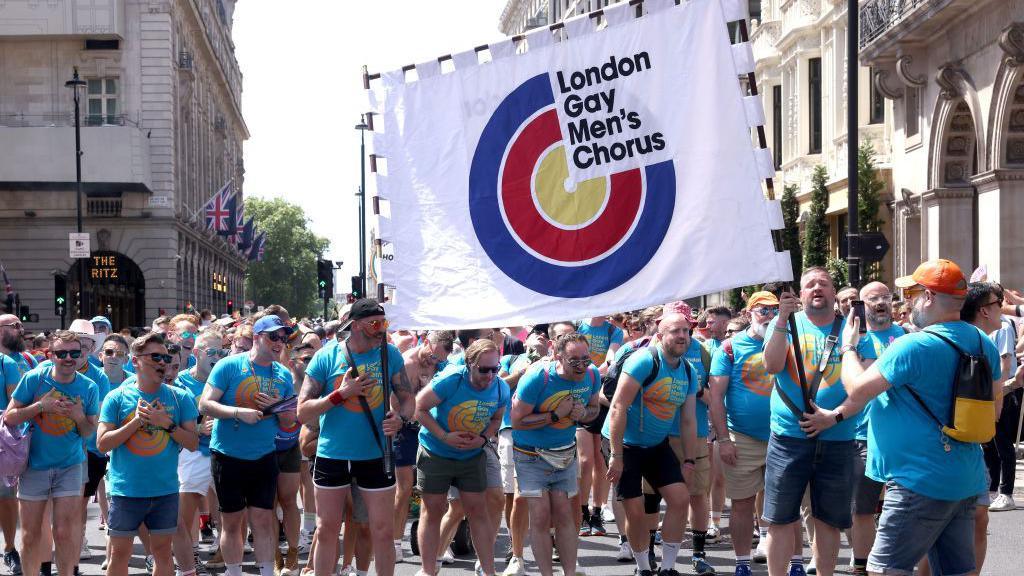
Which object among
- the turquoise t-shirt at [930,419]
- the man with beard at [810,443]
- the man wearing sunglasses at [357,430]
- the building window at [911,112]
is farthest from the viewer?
the building window at [911,112]

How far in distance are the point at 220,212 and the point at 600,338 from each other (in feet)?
131

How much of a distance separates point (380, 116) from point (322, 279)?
23.6 m

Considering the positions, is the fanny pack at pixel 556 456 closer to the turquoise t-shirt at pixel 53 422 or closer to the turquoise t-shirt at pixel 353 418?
the turquoise t-shirt at pixel 353 418

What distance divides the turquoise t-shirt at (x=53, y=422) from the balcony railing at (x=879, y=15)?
1929cm

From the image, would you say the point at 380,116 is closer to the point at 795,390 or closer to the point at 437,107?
the point at 437,107

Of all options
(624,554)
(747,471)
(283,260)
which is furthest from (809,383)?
(283,260)

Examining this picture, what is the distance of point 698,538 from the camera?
941 centimetres

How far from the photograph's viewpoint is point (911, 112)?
2731 cm

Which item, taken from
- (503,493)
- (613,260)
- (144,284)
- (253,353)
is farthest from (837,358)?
(144,284)

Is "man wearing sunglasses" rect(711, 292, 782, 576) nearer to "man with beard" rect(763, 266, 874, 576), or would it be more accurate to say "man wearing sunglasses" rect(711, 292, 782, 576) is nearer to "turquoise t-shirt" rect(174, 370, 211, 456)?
"man with beard" rect(763, 266, 874, 576)

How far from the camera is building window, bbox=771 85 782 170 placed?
38.5m

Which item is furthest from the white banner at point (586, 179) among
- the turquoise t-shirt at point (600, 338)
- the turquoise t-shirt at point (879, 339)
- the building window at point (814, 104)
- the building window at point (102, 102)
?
the building window at point (102, 102)

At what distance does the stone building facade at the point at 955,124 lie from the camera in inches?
844

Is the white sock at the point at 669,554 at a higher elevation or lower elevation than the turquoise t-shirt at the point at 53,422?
lower
